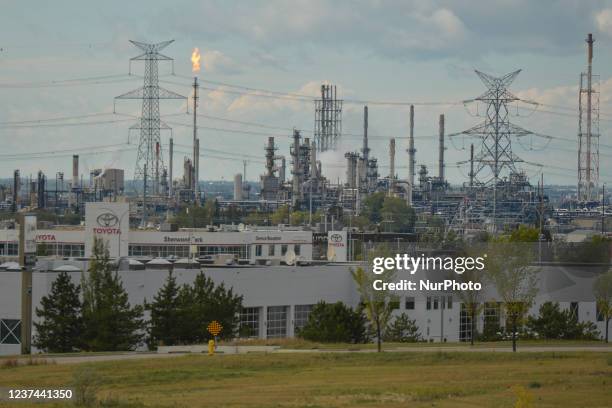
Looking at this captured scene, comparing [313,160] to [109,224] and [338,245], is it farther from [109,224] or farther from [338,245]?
[109,224]

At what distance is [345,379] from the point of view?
110 feet

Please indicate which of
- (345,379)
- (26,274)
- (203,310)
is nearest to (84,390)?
(345,379)

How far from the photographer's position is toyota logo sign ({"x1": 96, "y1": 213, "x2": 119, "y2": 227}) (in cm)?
7850

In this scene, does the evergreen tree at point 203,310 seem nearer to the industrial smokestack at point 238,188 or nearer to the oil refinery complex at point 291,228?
the oil refinery complex at point 291,228

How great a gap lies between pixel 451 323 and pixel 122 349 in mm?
21296

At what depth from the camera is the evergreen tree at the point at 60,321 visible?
47844 mm

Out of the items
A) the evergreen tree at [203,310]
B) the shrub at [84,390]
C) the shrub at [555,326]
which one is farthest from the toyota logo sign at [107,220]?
the shrub at [84,390]

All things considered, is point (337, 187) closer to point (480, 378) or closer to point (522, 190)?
point (522, 190)

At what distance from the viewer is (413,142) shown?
565ft

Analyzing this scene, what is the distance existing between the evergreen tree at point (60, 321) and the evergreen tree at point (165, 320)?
2.71 metres

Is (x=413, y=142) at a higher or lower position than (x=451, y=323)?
higher

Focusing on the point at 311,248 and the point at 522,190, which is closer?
the point at 311,248

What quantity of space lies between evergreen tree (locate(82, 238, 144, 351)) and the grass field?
29.9ft

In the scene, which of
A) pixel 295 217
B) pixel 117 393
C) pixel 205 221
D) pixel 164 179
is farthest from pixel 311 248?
pixel 117 393
